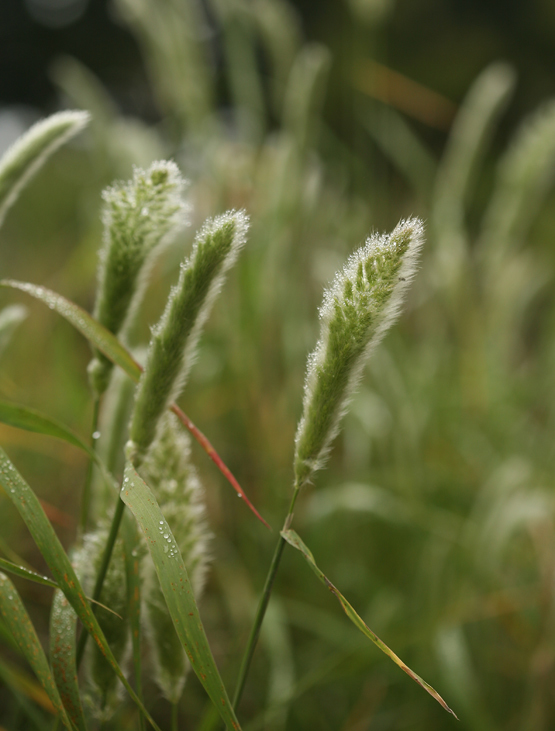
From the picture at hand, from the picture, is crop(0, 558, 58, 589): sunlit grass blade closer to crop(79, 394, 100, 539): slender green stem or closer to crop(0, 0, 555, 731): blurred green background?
crop(79, 394, 100, 539): slender green stem

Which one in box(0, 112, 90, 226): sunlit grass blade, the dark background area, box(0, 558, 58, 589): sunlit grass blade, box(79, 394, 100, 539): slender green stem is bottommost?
box(0, 558, 58, 589): sunlit grass blade

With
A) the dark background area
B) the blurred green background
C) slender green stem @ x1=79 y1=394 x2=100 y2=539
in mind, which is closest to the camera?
slender green stem @ x1=79 y1=394 x2=100 y2=539

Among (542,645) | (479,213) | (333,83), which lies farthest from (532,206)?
(333,83)

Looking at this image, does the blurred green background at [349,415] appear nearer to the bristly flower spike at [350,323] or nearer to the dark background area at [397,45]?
the bristly flower spike at [350,323]

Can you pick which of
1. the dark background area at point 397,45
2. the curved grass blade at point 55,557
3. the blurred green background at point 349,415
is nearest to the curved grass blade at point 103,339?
the curved grass blade at point 55,557

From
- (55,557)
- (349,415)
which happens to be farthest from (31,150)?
(349,415)

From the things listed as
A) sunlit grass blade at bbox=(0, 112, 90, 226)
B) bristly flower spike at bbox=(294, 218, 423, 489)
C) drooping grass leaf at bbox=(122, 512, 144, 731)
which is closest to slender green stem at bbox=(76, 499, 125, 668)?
drooping grass leaf at bbox=(122, 512, 144, 731)

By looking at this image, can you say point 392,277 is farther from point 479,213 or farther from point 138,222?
point 479,213
